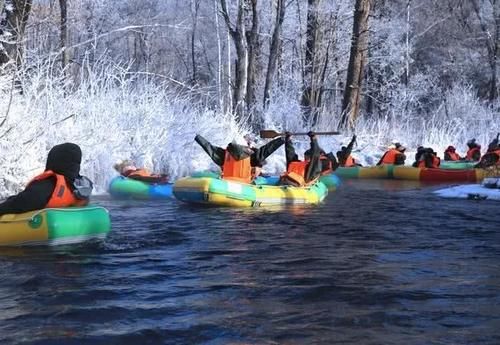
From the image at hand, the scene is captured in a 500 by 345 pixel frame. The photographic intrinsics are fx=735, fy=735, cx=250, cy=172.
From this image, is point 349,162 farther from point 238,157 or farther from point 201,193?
point 201,193

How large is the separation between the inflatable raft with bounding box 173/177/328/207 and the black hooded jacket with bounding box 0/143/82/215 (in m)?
3.31

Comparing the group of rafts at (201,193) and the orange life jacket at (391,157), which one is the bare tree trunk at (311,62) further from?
the group of rafts at (201,193)

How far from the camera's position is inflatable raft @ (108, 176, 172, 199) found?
11.7m

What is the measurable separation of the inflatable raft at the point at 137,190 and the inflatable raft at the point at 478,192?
4.73 metres

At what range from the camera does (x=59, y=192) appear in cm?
732

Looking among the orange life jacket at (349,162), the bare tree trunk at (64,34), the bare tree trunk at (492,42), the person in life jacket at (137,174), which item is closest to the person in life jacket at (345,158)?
the orange life jacket at (349,162)

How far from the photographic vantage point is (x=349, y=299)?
5.39 m

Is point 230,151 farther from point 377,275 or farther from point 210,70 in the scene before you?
point 210,70

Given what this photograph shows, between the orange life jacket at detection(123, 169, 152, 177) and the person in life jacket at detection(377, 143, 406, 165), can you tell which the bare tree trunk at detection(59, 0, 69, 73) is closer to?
the orange life jacket at detection(123, 169, 152, 177)

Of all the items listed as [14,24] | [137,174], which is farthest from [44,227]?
[14,24]

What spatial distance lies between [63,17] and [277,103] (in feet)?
20.1

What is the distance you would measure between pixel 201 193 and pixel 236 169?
0.96 metres

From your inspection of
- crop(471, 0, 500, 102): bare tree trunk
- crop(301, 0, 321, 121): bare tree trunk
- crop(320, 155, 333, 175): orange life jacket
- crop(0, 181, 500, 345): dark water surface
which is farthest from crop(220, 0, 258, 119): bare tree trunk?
crop(471, 0, 500, 102): bare tree trunk

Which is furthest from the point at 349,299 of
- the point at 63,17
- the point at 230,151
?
the point at 63,17
